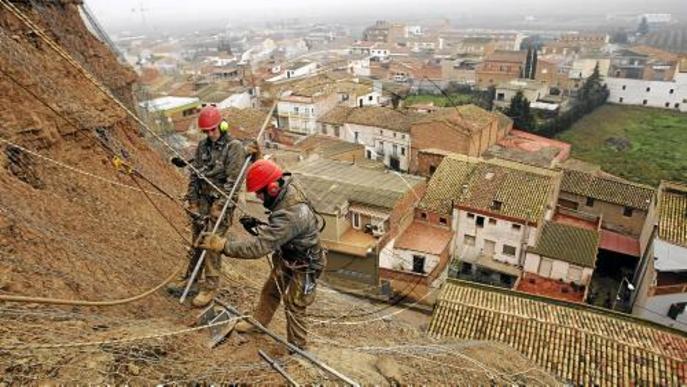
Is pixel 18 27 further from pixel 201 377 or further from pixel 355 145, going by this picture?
pixel 355 145

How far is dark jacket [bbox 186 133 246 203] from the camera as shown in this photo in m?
5.36

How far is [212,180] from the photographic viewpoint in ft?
17.8

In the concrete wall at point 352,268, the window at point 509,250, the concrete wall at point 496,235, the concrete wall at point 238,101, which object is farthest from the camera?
the concrete wall at point 238,101

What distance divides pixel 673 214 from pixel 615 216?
18.7 ft

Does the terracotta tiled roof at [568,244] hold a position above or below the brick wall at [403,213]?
below

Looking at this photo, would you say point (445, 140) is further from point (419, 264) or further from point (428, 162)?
point (419, 264)

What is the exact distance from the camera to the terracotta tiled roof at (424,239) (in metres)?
15.9

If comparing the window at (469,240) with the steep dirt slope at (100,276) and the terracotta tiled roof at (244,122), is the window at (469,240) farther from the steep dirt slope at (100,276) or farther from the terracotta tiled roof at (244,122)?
the terracotta tiled roof at (244,122)

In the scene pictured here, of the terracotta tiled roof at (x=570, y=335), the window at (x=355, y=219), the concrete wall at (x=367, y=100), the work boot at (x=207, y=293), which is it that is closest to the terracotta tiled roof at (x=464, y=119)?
the concrete wall at (x=367, y=100)

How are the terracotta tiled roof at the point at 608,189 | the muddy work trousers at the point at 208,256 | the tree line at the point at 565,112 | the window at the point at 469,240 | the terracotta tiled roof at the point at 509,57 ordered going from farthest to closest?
the terracotta tiled roof at the point at 509,57 → the tree line at the point at 565,112 → the terracotta tiled roof at the point at 608,189 → the window at the point at 469,240 → the muddy work trousers at the point at 208,256

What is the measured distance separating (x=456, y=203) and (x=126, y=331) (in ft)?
47.5

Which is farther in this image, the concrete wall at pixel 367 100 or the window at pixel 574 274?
the concrete wall at pixel 367 100

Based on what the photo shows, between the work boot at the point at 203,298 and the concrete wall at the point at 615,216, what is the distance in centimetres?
1911

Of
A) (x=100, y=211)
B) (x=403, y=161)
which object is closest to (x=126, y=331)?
(x=100, y=211)
